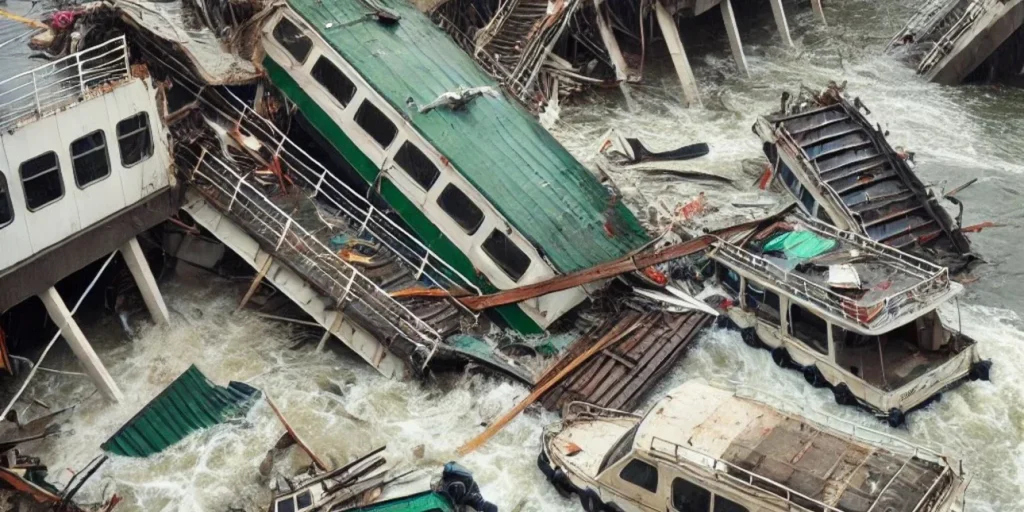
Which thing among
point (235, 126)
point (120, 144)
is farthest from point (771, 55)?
point (120, 144)

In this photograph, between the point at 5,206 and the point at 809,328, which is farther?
the point at 809,328

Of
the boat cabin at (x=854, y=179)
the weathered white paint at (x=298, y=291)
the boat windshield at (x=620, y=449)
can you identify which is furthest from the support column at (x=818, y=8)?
the boat windshield at (x=620, y=449)

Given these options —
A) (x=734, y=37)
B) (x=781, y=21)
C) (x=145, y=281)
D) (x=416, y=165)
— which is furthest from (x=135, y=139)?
(x=781, y=21)

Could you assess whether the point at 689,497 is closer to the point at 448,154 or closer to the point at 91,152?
the point at 448,154

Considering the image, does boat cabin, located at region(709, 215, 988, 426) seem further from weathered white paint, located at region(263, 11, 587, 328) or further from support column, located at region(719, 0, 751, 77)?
support column, located at region(719, 0, 751, 77)

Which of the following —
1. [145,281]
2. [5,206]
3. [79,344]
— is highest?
[5,206]

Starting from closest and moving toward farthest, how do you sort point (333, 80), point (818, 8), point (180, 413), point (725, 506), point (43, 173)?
1. point (725, 506)
2. point (43, 173)
3. point (180, 413)
4. point (333, 80)
5. point (818, 8)

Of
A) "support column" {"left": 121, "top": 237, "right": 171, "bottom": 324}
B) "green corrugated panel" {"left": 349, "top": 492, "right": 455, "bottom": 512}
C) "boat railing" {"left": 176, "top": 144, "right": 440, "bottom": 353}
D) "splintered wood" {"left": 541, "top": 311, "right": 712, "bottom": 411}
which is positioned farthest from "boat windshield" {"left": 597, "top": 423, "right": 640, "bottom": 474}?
"support column" {"left": 121, "top": 237, "right": 171, "bottom": 324}

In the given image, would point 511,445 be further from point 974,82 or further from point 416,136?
point 974,82
